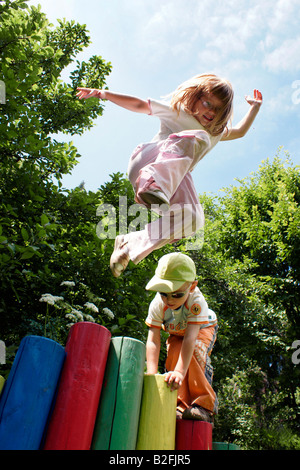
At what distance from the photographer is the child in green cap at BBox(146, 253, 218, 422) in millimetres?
2090

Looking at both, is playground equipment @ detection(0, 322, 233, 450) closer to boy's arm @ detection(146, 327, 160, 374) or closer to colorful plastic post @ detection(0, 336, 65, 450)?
colorful plastic post @ detection(0, 336, 65, 450)

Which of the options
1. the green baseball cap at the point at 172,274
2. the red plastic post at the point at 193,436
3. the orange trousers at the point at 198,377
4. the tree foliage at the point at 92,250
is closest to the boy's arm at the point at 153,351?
the orange trousers at the point at 198,377

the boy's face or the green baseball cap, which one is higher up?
the green baseball cap

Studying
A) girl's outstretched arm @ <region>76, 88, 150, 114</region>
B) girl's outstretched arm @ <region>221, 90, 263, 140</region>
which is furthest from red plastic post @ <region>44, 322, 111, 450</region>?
girl's outstretched arm @ <region>221, 90, 263, 140</region>

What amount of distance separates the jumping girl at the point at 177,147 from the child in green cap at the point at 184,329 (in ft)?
0.92

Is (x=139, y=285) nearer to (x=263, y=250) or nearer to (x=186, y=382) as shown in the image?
(x=186, y=382)

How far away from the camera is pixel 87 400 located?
144 cm

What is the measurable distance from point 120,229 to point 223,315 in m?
5.33

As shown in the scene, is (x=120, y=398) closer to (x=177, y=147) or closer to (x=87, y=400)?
(x=87, y=400)

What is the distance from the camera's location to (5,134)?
12.5 ft

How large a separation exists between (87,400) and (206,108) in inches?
79.3

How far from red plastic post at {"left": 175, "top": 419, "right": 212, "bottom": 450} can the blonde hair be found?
1.96 m

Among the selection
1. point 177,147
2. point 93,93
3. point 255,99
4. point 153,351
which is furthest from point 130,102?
point 153,351

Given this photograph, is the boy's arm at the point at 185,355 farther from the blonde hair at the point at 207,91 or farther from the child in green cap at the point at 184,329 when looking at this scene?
the blonde hair at the point at 207,91
